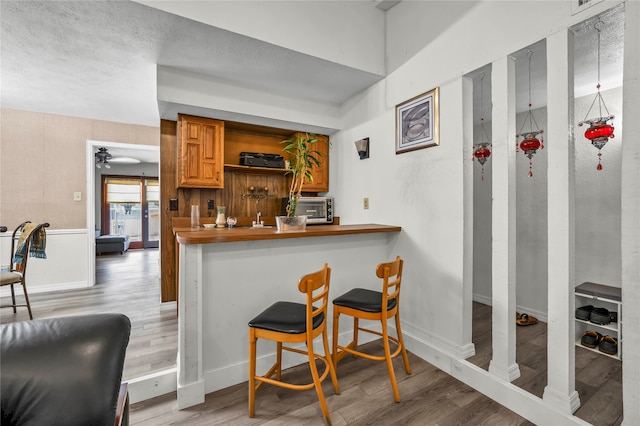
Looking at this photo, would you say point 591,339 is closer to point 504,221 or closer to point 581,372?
point 581,372

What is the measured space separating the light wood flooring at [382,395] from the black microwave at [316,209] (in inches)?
63.3

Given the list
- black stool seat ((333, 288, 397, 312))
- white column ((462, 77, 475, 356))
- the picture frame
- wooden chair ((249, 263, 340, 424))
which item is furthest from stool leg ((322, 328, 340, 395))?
the picture frame

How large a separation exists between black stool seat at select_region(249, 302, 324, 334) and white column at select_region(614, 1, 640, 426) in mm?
1512

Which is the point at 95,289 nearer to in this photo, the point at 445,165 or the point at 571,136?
the point at 445,165

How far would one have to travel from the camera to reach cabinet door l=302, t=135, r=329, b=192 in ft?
12.6

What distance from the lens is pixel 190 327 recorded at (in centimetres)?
186

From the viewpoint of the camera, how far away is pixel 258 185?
13.1ft

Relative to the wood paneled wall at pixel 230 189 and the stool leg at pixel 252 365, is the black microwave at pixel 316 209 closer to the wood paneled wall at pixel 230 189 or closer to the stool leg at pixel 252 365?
the wood paneled wall at pixel 230 189

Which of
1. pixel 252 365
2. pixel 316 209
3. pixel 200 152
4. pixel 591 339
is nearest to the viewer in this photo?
pixel 252 365

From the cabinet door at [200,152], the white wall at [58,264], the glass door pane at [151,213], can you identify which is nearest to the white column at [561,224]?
the cabinet door at [200,152]

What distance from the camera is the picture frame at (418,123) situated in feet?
7.71

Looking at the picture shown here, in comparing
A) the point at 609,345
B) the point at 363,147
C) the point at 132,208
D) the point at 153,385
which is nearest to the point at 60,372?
the point at 153,385

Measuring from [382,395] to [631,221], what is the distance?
1.68 metres

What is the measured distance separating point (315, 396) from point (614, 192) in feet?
10.4
